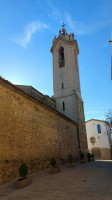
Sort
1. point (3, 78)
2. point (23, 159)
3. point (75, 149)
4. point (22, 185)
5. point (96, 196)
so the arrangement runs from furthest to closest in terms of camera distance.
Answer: point (75, 149) < point (23, 159) < point (3, 78) < point (22, 185) < point (96, 196)

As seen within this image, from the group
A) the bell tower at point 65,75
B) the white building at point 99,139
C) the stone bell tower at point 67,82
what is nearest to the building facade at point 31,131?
the stone bell tower at point 67,82

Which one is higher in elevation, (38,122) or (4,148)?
(38,122)

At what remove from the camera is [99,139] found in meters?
28.5

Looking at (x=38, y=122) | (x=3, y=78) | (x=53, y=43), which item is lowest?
(x=38, y=122)

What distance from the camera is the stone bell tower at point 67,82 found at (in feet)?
66.5

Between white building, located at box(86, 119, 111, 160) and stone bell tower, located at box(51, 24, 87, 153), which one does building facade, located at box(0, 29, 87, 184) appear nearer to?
stone bell tower, located at box(51, 24, 87, 153)

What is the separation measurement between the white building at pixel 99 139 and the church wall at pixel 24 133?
16965 millimetres

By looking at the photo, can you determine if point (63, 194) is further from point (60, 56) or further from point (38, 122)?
point (60, 56)

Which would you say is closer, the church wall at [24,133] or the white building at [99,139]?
the church wall at [24,133]

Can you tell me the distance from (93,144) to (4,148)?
2466cm

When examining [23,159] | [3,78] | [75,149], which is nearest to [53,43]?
[75,149]

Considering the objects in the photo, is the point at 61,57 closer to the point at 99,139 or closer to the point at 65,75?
the point at 65,75

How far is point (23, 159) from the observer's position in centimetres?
807

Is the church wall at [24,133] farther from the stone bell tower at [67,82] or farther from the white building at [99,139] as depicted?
the white building at [99,139]
